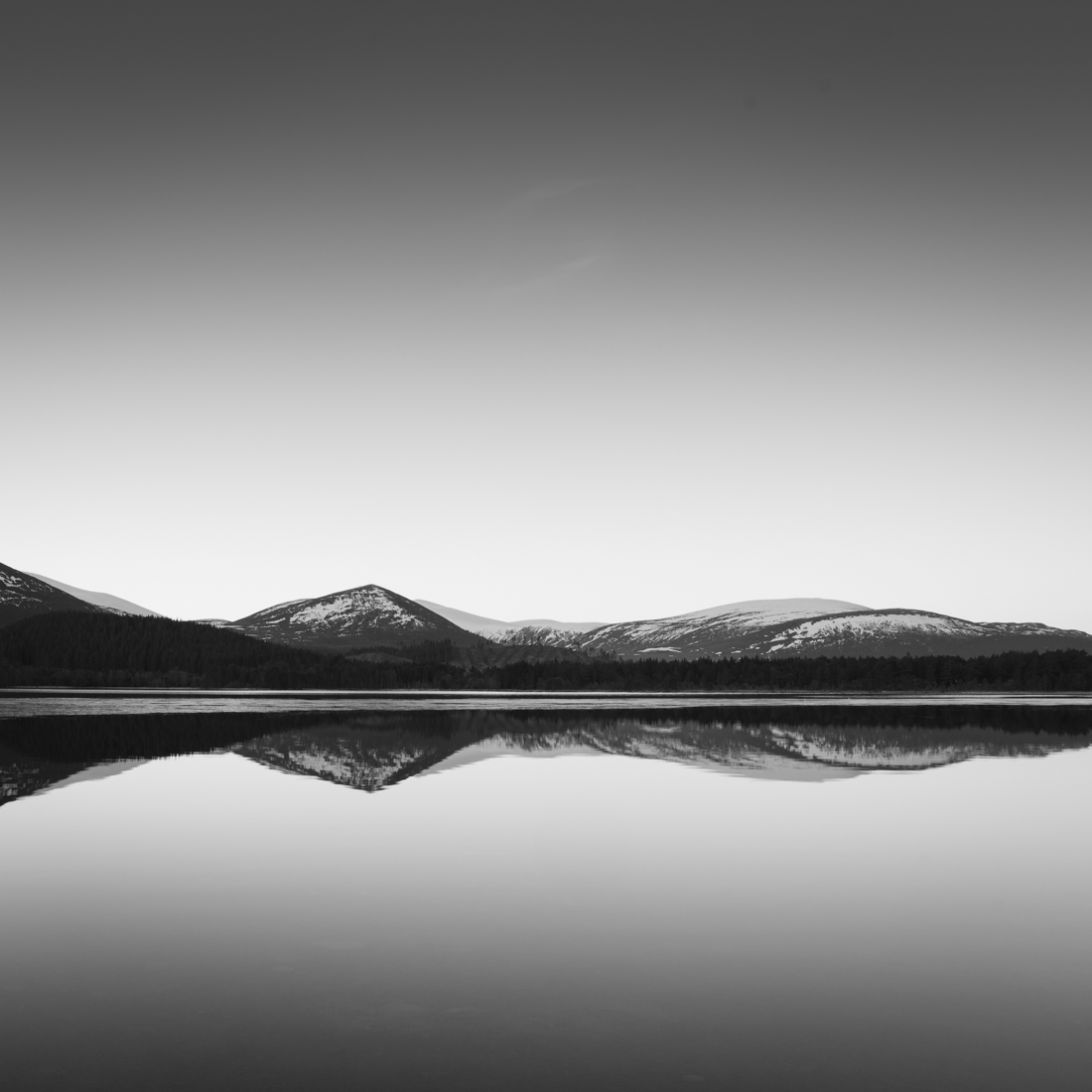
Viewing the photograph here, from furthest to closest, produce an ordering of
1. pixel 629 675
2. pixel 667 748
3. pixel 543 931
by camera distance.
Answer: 1. pixel 629 675
2. pixel 667 748
3. pixel 543 931

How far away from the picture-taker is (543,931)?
12.9 meters

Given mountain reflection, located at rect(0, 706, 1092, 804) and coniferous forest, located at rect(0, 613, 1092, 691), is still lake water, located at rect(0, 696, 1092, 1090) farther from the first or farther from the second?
coniferous forest, located at rect(0, 613, 1092, 691)

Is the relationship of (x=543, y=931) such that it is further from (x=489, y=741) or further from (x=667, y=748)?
(x=489, y=741)

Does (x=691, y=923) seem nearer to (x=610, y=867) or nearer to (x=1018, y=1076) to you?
(x=610, y=867)

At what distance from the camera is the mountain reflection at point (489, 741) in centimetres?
3322

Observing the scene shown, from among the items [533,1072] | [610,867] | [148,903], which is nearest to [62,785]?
[148,903]

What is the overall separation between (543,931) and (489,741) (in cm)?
3355

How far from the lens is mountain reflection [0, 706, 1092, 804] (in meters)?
33.2

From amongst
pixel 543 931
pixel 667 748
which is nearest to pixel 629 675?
pixel 667 748

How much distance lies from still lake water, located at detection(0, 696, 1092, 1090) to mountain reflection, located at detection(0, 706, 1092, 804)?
2.34 metres

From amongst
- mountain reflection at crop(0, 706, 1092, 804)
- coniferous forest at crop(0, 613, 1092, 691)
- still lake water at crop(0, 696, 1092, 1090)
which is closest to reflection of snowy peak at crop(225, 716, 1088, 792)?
mountain reflection at crop(0, 706, 1092, 804)

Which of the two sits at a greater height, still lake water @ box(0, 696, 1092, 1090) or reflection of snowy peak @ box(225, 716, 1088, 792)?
reflection of snowy peak @ box(225, 716, 1088, 792)

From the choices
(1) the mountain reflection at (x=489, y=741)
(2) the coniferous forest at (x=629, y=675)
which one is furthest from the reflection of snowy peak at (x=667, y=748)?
(2) the coniferous forest at (x=629, y=675)

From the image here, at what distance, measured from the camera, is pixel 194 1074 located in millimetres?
8133
